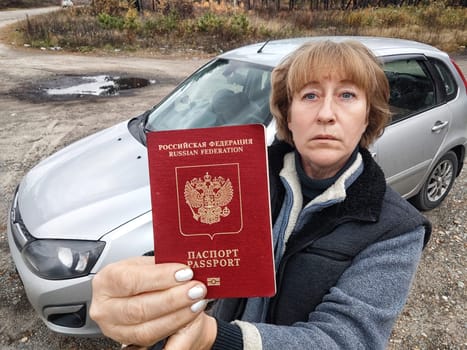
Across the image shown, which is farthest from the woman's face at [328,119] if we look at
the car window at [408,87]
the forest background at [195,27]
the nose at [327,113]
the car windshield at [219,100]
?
the forest background at [195,27]

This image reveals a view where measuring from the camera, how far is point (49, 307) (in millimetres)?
1867

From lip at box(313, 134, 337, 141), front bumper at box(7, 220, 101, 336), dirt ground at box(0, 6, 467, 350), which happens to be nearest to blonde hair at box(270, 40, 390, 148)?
lip at box(313, 134, 337, 141)

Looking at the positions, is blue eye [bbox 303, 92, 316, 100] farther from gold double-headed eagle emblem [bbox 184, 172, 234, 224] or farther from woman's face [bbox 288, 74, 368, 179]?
gold double-headed eagle emblem [bbox 184, 172, 234, 224]

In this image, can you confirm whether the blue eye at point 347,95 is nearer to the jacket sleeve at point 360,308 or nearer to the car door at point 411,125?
the jacket sleeve at point 360,308

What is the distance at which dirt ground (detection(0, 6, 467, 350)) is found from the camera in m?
2.24

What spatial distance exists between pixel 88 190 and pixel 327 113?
62.1 inches

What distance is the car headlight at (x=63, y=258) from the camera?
180 cm

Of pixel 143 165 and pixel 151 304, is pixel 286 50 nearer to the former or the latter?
pixel 143 165

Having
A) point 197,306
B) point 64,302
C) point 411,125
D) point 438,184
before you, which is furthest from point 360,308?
point 438,184

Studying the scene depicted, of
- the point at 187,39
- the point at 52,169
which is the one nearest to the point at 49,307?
the point at 52,169

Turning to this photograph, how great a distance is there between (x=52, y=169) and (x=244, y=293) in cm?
206

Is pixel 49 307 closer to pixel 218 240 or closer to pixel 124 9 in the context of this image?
pixel 218 240

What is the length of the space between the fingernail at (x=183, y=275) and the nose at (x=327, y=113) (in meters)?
0.52

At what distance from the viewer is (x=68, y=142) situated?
4.95m
